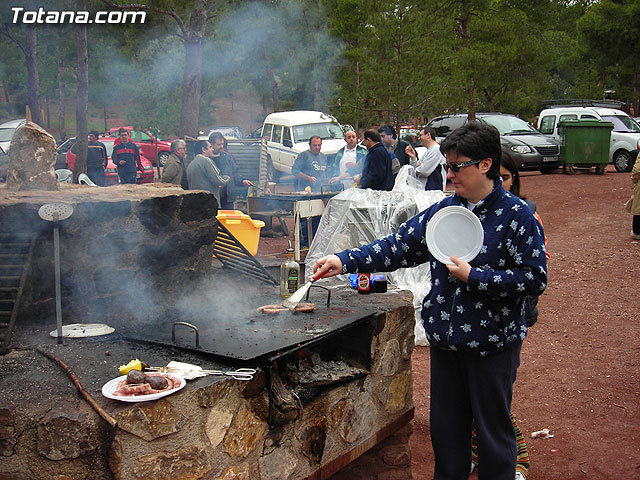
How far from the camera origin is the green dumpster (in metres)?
17.0

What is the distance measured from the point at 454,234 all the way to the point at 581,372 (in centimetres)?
329

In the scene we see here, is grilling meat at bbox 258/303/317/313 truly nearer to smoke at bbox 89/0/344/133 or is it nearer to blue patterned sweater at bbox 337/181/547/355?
blue patterned sweater at bbox 337/181/547/355

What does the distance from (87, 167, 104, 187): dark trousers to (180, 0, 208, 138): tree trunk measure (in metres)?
3.66

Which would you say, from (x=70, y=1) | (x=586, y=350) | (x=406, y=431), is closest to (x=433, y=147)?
(x=586, y=350)

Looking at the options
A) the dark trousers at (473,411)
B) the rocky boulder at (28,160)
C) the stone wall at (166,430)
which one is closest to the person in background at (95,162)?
the rocky boulder at (28,160)

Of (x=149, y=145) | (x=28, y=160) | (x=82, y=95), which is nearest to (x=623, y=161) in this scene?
(x=82, y=95)

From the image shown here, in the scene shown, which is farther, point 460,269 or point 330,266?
point 330,266

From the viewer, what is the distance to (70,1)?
12531 mm

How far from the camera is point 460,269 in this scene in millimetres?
2727

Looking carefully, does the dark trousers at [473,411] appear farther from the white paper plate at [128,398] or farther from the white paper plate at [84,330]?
the white paper plate at [84,330]

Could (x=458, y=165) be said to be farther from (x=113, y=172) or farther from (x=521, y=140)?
(x=521, y=140)

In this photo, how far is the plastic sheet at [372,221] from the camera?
21.0 feet

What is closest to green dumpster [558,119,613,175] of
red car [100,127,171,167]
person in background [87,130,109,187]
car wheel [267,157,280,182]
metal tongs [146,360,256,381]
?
car wheel [267,157,280,182]

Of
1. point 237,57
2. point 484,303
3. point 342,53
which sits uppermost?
point 237,57
